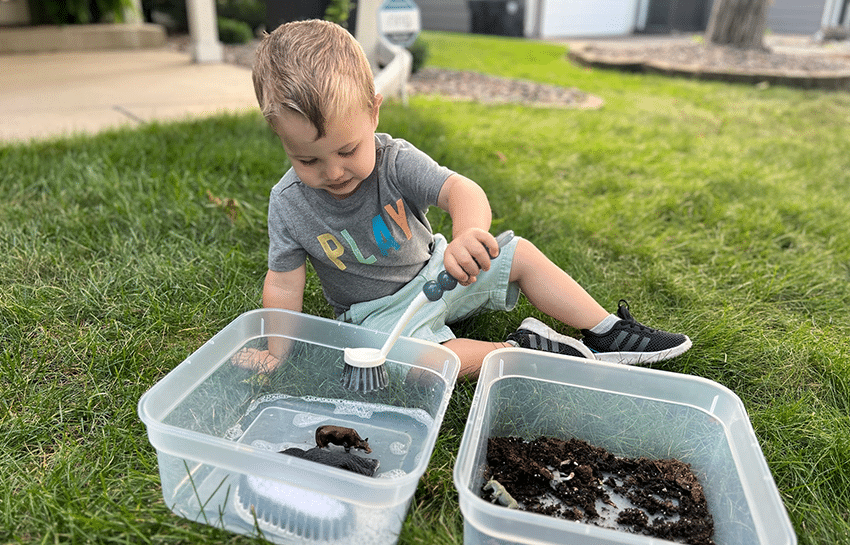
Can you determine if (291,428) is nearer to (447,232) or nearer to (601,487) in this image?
(601,487)

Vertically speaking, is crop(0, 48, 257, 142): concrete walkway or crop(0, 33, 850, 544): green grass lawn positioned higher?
crop(0, 48, 257, 142): concrete walkway

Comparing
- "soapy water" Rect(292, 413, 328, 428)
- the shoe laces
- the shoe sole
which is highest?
the shoe laces

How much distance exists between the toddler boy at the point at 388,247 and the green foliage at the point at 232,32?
6.66m

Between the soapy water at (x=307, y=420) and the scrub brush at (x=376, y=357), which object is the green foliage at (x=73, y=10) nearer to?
the soapy water at (x=307, y=420)

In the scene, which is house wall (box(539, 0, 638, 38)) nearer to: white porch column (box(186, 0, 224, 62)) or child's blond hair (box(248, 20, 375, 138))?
white porch column (box(186, 0, 224, 62))

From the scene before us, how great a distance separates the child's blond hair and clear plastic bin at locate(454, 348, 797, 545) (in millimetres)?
585

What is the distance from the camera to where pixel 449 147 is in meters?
3.11

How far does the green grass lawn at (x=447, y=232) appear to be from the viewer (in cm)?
120

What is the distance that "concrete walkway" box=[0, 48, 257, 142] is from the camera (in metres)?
3.48

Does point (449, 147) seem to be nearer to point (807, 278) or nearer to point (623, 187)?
point (623, 187)

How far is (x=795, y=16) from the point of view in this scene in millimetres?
13789

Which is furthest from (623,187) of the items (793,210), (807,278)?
(807,278)

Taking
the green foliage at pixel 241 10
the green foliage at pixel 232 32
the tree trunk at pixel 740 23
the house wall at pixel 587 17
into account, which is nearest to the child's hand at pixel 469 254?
the green foliage at pixel 232 32

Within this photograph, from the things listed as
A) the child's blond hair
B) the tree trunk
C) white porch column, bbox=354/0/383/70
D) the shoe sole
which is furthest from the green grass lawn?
the tree trunk
